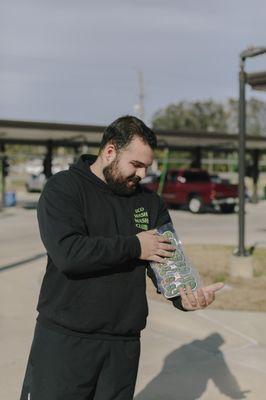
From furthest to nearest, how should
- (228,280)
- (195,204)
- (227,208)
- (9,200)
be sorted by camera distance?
(9,200)
(227,208)
(195,204)
(228,280)

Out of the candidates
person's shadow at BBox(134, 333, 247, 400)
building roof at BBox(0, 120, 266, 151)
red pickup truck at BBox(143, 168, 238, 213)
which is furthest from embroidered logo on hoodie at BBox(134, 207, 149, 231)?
red pickup truck at BBox(143, 168, 238, 213)

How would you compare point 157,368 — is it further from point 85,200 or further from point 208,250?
point 208,250

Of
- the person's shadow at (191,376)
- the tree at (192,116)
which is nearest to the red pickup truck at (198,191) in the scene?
the person's shadow at (191,376)

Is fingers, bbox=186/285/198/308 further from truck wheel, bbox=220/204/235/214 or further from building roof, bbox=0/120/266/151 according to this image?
truck wheel, bbox=220/204/235/214

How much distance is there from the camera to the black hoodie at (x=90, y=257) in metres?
2.27

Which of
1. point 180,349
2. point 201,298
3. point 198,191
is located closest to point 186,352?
point 180,349

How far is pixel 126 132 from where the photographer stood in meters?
2.42

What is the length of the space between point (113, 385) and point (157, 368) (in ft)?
8.39

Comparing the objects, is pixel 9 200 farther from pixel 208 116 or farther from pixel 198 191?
pixel 208 116

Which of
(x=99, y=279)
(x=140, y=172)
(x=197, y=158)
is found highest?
(x=140, y=172)

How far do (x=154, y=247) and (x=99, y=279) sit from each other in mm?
281

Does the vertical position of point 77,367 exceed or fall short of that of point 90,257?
it falls short

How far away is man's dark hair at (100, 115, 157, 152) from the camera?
242 cm

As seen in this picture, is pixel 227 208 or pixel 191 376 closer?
pixel 191 376
